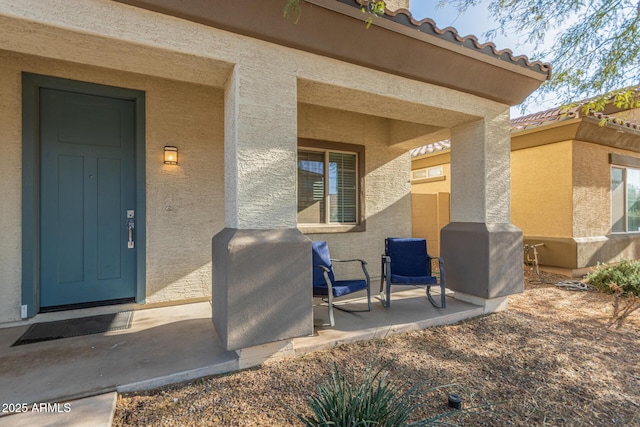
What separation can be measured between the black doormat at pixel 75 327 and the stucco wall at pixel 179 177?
0.51 m

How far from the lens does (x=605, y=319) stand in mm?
4453

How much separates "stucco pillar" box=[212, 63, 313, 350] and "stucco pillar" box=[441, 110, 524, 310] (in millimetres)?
2802

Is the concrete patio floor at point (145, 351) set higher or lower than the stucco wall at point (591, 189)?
lower

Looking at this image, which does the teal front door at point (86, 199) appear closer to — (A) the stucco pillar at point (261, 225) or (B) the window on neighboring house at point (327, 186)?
(A) the stucco pillar at point (261, 225)

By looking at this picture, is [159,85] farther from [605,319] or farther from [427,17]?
[605,319]

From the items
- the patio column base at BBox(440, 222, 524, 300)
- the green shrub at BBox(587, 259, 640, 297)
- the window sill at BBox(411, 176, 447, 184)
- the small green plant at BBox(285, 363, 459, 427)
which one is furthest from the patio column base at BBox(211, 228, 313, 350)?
the window sill at BBox(411, 176, 447, 184)

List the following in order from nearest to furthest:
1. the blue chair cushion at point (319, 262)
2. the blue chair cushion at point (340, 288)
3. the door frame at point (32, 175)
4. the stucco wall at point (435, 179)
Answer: the door frame at point (32, 175)
the blue chair cushion at point (340, 288)
the blue chair cushion at point (319, 262)
the stucco wall at point (435, 179)

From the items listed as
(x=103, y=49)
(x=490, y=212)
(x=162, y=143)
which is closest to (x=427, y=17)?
(x=490, y=212)

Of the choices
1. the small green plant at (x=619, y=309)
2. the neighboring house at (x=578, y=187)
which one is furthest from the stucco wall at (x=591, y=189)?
the small green plant at (x=619, y=309)

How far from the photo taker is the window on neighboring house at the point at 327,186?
553 cm

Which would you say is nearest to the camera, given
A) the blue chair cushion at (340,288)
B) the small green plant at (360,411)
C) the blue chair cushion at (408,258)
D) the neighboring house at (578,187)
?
the small green plant at (360,411)

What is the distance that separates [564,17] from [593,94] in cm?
125

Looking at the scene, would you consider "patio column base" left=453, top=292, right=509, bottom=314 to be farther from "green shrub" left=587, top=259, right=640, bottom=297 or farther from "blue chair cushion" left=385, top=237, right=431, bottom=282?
"green shrub" left=587, top=259, right=640, bottom=297

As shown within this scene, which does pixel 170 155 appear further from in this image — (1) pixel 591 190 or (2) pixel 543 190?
(1) pixel 591 190
